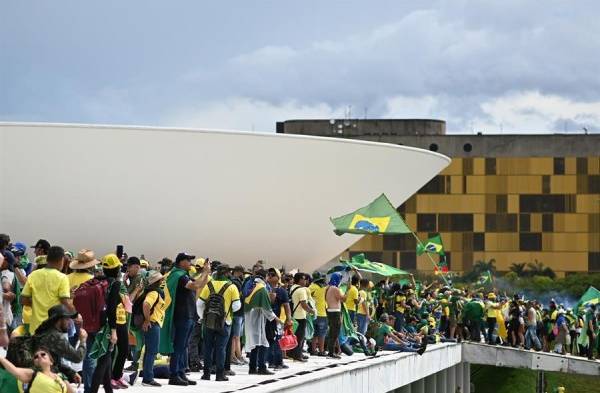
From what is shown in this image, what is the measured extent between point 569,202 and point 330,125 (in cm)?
→ 1519

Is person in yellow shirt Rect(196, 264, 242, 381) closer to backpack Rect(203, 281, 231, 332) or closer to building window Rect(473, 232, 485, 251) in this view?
backpack Rect(203, 281, 231, 332)

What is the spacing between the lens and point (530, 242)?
78.5 meters

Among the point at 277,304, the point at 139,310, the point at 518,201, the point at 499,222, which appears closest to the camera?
the point at 139,310

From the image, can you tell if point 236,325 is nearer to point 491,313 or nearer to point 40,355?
point 40,355

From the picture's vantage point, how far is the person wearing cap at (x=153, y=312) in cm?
1311

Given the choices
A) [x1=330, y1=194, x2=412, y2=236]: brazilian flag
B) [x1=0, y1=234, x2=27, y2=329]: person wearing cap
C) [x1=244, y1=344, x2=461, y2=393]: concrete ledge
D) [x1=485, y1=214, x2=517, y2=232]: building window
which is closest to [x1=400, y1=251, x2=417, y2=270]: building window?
[x1=485, y1=214, x2=517, y2=232]: building window

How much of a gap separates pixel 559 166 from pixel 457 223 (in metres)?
6.95

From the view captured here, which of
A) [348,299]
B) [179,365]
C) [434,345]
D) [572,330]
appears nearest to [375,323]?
[348,299]

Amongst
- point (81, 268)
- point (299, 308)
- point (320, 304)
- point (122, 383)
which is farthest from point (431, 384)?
point (81, 268)

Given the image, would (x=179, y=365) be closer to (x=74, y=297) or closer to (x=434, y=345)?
(x=74, y=297)

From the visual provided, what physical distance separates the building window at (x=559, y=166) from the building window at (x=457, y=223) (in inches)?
226

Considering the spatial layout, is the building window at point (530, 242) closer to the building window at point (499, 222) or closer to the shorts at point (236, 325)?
the building window at point (499, 222)

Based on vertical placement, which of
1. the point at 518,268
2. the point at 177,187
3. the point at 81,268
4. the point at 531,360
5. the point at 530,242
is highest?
the point at 177,187

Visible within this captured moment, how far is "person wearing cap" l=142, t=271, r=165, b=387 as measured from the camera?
13.1 meters
